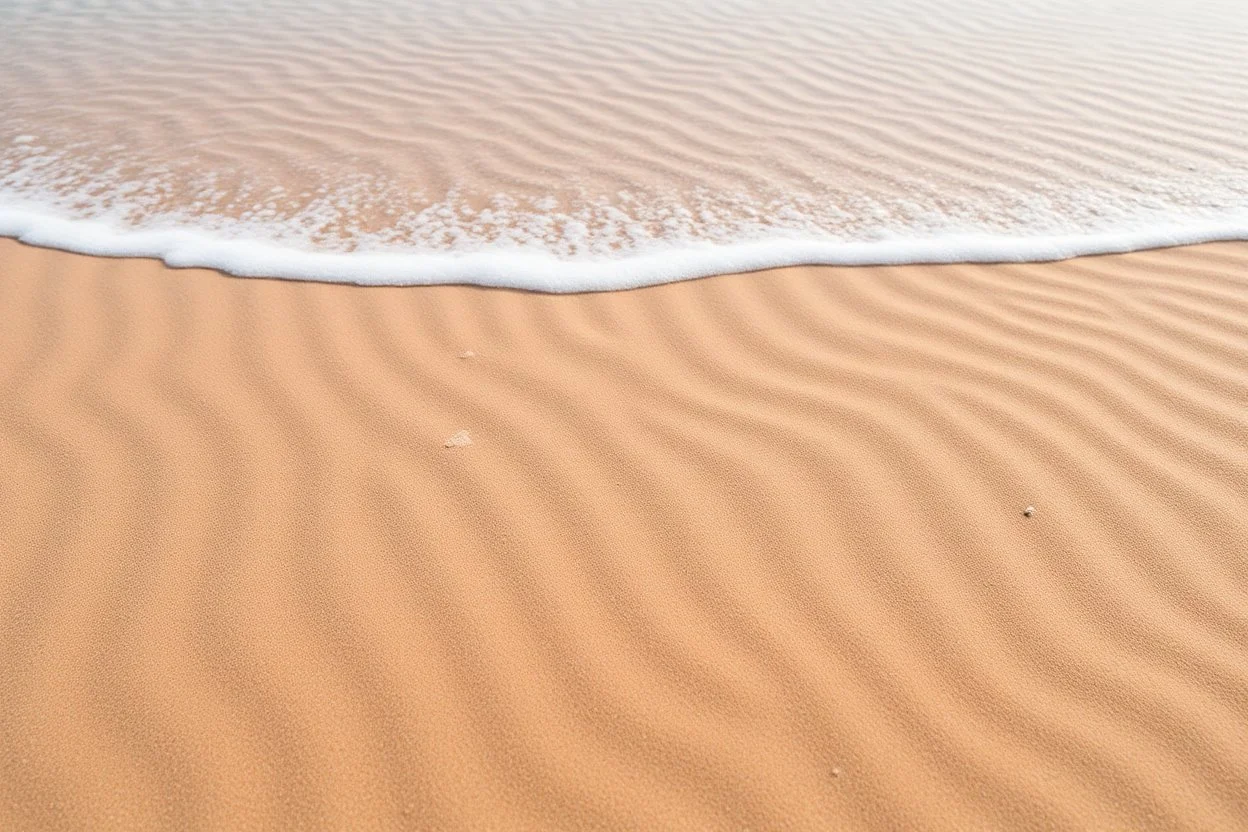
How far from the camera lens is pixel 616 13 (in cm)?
720

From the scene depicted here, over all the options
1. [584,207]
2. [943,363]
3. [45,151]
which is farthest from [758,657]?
Answer: [45,151]

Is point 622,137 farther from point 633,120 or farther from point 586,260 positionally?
point 586,260

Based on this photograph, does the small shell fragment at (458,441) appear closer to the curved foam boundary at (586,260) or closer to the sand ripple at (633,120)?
the curved foam boundary at (586,260)

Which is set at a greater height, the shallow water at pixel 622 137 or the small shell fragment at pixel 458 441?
the shallow water at pixel 622 137

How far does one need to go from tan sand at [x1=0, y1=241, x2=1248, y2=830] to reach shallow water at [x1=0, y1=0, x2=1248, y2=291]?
0.58 m

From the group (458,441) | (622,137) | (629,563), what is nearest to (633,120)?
(622,137)

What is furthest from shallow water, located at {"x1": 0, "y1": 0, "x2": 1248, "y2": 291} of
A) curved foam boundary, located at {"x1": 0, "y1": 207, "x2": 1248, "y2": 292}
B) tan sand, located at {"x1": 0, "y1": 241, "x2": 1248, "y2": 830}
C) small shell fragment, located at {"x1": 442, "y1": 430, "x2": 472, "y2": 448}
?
small shell fragment, located at {"x1": 442, "y1": 430, "x2": 472, "y2": 448}

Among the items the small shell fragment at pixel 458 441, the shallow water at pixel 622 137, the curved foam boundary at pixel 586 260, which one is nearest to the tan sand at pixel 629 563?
the small shell fragment at pixel 458 441

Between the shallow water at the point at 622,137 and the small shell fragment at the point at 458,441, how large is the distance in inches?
39.2

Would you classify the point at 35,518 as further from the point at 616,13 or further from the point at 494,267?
the point at 616,13

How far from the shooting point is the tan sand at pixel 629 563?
1603mm

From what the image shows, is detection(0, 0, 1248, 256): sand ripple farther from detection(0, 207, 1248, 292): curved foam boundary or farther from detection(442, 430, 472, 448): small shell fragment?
detection(442, 430, 472, 448): small shell fragment

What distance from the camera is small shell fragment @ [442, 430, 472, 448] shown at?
8.02ft

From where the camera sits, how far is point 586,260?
11.5 ft
